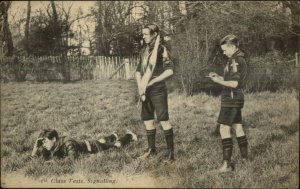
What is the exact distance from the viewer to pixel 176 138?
467 centimetres

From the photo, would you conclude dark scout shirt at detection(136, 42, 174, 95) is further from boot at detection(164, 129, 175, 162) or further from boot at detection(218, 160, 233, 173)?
boot at detection(218, 160, 233, 173)

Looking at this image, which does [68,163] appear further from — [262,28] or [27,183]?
[262,28]

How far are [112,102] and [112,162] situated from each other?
73cm

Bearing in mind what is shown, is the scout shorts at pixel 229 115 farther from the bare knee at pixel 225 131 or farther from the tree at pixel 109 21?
the tree at pixel 109 21

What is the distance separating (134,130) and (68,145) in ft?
2.48

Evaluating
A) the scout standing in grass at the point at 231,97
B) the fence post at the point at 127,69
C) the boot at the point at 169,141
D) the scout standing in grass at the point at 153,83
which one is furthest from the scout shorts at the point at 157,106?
the scout standing in grass at the point at 231,97

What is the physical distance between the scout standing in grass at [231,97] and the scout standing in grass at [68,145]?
104cm

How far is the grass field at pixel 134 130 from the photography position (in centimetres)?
439

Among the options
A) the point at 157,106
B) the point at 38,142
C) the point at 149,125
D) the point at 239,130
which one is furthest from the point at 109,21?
the point at 239,130

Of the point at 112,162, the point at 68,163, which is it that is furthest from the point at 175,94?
the point at 68,163

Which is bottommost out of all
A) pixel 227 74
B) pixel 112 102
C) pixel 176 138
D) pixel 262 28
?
pixel 176 138

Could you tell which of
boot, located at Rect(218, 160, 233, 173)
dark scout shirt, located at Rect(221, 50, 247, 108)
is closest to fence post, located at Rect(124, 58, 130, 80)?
dark scout shirt, located at Rect(221, 50, 247, 108)

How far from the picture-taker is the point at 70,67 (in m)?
5.02

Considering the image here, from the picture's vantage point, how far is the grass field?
439cm
